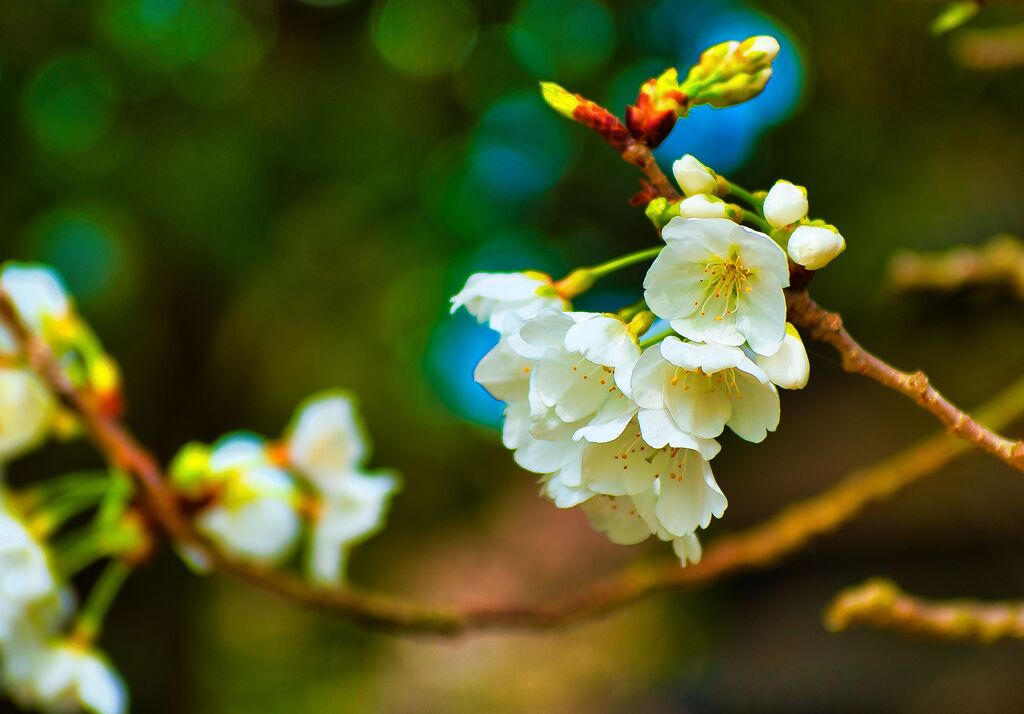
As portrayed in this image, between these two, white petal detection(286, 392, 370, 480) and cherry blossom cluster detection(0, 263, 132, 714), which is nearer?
cherry blossom cluster detection(0, 263, 132, 714)

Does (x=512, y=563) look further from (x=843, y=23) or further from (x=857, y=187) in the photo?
(x=843, y=23)

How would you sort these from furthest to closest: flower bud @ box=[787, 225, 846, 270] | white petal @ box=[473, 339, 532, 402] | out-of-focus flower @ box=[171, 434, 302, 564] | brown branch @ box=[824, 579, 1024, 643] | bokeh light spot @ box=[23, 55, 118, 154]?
bokeh light spot @ box=[23, 55, 118, 154] → out-of-focus flower @ box=[171, 434, 302, 564] → brown branch @ box=[824, 579, 1024, 643] → white petal @ box=[473, 339, 532, 402] → flower bud @ box=[787, 225, 846, 270]

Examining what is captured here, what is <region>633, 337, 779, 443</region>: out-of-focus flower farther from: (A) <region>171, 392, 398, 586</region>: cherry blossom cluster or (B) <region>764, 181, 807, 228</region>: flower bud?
(A) <region>171, 392, 398, 586</region>: cherry blossom cluster

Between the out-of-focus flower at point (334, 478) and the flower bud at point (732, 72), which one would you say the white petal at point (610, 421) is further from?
the out-of-focus flower at point (334, 478)

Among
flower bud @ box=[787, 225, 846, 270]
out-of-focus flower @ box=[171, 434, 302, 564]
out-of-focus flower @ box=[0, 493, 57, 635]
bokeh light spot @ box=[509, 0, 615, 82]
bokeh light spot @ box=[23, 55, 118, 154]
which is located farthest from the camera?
bokeh light spot @ box=[509, 0, 615, 82]

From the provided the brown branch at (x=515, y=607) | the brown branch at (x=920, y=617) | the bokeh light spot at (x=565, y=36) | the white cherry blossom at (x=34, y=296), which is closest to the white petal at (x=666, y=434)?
the brown branch at (x=920, y=617)

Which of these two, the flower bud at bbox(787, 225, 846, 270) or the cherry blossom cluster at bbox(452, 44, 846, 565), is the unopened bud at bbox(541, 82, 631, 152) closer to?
the cherry blossom cluster at bbox(452, 44, 846, 565)

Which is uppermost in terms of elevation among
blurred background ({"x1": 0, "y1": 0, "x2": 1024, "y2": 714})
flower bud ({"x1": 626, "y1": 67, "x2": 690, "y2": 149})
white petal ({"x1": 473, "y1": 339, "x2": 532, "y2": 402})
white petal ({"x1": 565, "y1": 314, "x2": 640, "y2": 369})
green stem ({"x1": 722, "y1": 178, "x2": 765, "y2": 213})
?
flower bud ({"x1": 626, "y1": 67, "x2": 690, "y2": 149})

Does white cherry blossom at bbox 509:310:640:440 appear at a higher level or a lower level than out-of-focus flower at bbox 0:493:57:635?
higher

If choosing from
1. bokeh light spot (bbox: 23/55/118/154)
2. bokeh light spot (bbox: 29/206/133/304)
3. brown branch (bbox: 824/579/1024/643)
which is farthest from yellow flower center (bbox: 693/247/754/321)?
bokeh light spot (bbox: 23/55/118/154)
